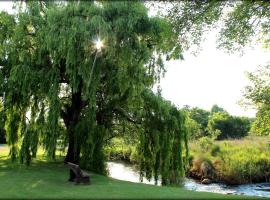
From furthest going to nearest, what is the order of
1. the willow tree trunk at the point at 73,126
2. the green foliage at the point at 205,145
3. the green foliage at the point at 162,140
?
the green foliage at the point at 205,145
the green foliage at the point at 162,140
the willow tree trunk at the point at 73,126

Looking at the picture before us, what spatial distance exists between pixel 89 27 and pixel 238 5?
6.30m

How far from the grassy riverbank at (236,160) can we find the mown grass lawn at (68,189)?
44.6 feet

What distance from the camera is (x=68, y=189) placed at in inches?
531

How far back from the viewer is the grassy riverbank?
27.3 m

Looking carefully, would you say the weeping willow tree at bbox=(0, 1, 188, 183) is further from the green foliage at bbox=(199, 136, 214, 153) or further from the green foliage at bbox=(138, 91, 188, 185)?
the green foliage at bbox=(199, 136, 214, 153)

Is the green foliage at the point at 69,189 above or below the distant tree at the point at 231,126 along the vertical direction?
below

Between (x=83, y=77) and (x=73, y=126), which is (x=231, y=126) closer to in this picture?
(x=73, y=126)

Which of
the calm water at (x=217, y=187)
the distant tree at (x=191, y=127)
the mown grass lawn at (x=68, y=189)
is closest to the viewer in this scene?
the mown grass lawn at (x=68, y=189)

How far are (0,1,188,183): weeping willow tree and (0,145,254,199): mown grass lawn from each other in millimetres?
1430

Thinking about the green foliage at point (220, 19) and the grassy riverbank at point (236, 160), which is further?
the grassy riverbank at point (236, 160)

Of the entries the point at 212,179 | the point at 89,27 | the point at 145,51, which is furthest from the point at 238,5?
the point at 212,179

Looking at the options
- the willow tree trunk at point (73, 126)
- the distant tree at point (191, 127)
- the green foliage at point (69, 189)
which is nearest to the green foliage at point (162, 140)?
the distant tree at point (191, 127)

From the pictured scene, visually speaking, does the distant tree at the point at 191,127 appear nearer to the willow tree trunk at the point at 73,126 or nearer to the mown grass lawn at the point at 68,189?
the willow tree trunk at the point at 73,126

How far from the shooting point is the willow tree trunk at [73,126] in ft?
62.2
